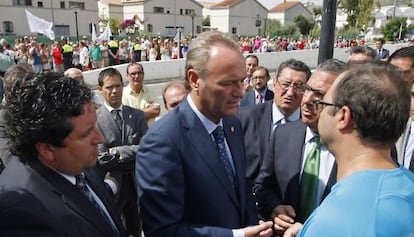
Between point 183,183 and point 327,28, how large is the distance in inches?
107

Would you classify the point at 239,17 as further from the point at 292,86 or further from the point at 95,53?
the point at 292,86

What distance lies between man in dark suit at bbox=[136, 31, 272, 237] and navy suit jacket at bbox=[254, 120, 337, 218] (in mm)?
544

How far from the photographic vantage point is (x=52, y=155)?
1778mm

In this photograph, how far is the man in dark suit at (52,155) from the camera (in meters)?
1.57

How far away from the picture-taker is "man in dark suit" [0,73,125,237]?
157 centimetres

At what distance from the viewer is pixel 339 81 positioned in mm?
1652

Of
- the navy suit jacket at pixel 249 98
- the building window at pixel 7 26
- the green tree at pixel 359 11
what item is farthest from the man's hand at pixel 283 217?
the building window at pixel 7 26

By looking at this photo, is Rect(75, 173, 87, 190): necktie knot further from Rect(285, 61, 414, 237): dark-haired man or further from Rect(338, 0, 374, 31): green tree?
Rect(338, 0, 374, 31): green tree

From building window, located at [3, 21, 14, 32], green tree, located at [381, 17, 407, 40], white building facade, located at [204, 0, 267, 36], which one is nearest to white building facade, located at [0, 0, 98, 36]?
building window, located at [3, 21, 14, 32]

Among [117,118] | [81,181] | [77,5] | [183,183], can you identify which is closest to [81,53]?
[117,118]

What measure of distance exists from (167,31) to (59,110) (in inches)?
2559

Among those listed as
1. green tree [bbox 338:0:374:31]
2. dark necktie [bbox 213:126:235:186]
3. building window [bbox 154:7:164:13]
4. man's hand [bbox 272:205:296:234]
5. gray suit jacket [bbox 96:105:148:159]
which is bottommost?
man's hand [bbox 272:205:296:234]

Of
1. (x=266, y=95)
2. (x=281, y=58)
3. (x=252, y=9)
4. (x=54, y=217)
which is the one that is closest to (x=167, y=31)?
(x=252, y=9)

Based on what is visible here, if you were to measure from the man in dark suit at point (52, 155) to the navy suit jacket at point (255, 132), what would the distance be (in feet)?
5.72
